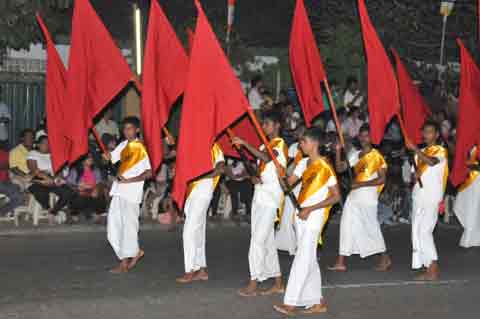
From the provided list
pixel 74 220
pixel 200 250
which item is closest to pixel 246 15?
pixel 74 220

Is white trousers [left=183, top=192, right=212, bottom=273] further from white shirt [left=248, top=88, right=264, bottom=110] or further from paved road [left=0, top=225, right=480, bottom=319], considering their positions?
white shirt [left=248, top=88, right=264, bottom=110]

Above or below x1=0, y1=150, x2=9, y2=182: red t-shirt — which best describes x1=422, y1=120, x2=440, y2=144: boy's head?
above

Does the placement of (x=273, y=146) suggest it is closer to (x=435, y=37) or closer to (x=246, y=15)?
(x=435, y=37)

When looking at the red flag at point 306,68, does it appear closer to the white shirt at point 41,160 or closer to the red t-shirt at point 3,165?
the white shirt at point 41,160

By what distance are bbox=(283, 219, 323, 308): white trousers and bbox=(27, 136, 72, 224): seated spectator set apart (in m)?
6.66

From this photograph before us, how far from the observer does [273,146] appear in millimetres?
10320

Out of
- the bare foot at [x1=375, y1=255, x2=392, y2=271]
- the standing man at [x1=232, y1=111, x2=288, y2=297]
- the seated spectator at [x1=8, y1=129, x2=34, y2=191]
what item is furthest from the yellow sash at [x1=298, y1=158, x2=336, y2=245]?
the seated spectator at [x1=8, y1=129, x2=34, y2=191]

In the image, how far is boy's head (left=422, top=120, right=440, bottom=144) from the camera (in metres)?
11.4

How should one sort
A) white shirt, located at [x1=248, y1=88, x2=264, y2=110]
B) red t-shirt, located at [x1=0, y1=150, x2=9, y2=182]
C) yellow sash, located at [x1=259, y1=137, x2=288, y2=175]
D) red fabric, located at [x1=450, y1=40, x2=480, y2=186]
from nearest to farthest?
yellow sash, located at [x1=259, y1=137, x2=288, y2=175] < red fabric, located at [x1=450, y1=40, x2=480, y2=186] < red t-shirt, located at [x1=0, y1=150, x2=9, y2=182] < white shirt, located at [x1=248, y1=88, x2=264, y2=110]

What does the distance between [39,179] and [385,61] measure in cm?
636

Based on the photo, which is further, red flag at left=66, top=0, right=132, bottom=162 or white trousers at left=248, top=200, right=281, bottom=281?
red flag at left=66, top=0, right=132, bottom=162

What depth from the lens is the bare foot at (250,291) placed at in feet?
32.9

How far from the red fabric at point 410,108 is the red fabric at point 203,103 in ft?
11.3

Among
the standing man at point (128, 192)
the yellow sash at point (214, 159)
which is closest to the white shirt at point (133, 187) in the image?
the standing man at point (128, 192)
